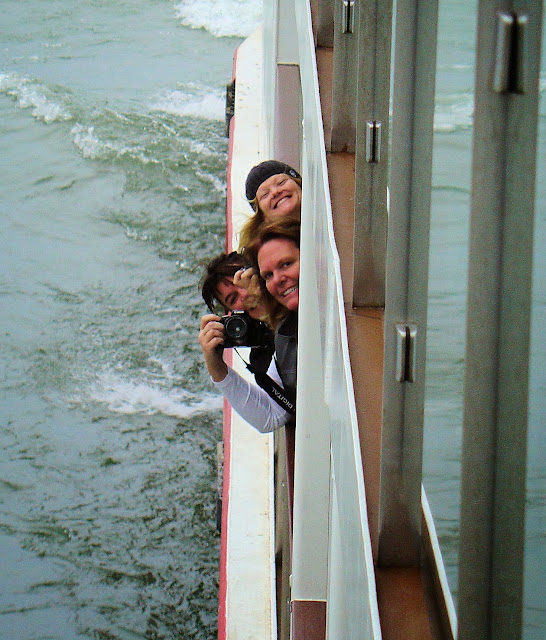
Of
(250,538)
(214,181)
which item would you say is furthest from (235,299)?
(214,181)

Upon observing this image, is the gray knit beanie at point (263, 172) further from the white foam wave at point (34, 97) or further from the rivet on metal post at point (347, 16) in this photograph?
the white foam wave at point (34, 97)

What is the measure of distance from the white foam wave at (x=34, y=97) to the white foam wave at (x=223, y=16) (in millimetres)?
1981

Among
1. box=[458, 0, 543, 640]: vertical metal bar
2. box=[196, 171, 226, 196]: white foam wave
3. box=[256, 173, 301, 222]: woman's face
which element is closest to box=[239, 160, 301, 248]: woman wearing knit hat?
box=[256, 173, 301, 222]: woman's face

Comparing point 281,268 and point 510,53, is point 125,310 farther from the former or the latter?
point 510,53

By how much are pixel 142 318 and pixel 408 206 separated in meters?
5.77

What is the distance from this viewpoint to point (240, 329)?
2057mm

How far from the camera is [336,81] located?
1293mm

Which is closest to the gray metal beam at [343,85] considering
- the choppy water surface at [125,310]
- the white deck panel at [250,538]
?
the choppy water surface at [125,310]

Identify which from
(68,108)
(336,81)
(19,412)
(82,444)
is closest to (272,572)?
(336,81)

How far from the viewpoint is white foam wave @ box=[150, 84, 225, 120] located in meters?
8.37

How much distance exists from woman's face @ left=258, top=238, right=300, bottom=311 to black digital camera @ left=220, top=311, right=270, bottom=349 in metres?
0.22

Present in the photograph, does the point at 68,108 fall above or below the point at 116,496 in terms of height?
above

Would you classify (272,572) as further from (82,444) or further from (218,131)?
(218,131)

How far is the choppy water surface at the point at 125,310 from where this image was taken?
2.95 feet
